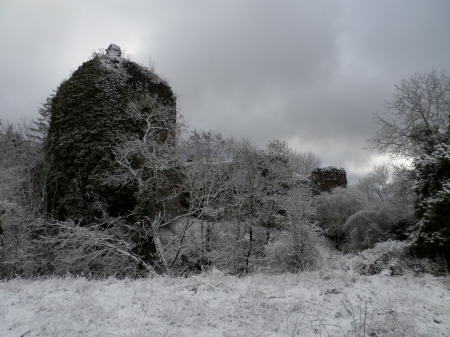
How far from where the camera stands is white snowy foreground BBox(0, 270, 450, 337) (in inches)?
150

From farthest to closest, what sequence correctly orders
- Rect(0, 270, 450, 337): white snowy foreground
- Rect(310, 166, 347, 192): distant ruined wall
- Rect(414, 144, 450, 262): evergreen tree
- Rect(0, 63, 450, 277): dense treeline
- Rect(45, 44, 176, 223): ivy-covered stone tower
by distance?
Rect(310, 166, 347, 192): distant ruined wall, Rect(45, 44, 176, 223): ivy-covered stone tower, Rect(0, 63, 450, 277): dense treeline, Rect(414, 144, 450, 262): evergreen tree, Rect(0, 270, 450, 337): white snowy foreground

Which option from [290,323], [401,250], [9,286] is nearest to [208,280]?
[290,323]

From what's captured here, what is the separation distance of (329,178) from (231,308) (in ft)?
83.0

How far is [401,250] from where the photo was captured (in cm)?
884

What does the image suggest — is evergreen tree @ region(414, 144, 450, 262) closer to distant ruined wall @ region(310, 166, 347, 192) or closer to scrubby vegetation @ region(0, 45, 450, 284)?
scrubby vegetation @ region(0, 45, 450, 284)

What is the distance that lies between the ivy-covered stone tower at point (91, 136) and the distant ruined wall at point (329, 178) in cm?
1758

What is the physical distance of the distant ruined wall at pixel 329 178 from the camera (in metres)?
27.4

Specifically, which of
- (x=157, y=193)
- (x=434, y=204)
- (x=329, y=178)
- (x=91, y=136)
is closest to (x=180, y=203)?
(x=157, y=193)

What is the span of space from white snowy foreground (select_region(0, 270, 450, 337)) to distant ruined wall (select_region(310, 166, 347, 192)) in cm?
2212

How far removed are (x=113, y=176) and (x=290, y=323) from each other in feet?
33.9

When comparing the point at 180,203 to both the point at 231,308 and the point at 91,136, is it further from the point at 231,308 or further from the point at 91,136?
the point at 231,308

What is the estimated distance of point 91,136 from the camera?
44.3 feet

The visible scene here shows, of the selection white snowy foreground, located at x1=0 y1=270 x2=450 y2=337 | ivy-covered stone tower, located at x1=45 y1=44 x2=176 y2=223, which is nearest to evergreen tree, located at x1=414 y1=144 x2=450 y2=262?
white snowy foreground, located at x1=0 y1=270 x2=450 y2=337

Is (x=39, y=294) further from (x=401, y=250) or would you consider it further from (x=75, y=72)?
(x=75, y=72)
